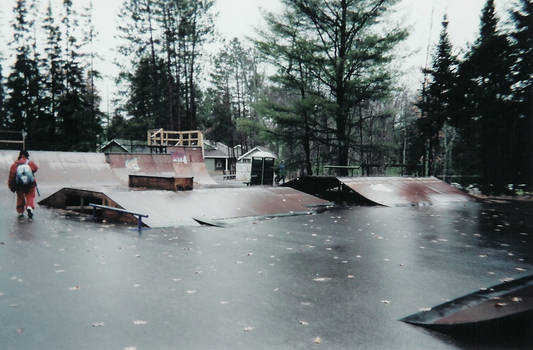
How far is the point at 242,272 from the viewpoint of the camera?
17.6ft

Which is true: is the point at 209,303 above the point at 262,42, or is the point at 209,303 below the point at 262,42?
below

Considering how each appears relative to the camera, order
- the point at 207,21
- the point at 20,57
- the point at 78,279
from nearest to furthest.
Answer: the point at 78,279 → the point at 207,21 → the point at 20,57

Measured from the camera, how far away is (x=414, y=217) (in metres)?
11.2

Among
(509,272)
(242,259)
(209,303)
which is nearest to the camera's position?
(209,303)

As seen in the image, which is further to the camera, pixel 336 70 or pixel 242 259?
pixel 336 70

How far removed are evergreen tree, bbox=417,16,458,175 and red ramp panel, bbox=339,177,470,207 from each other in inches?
203

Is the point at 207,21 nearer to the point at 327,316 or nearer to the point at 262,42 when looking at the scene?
the point at 262,42

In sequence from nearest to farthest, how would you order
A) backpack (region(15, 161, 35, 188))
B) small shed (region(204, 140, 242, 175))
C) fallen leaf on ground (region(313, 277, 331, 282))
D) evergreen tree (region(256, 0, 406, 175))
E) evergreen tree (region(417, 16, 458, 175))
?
fallen leaf on ground (region(313, 277, 331, 282))
backpack (region(15, 161, 35, 188))
evergreen tree (region(417, 16, 458, 175))
evergreen tree (region(256, 0, 406, 175))
small shed (region(204, 140, 242, 175))

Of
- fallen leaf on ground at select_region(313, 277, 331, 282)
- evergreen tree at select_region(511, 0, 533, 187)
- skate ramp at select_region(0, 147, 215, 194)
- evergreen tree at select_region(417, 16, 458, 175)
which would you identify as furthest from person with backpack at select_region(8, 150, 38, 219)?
evergreen tree at select_region(417, 16, 458, 175)

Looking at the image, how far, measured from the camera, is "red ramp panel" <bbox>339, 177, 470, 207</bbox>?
14.7 m

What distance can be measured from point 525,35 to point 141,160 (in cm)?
1910

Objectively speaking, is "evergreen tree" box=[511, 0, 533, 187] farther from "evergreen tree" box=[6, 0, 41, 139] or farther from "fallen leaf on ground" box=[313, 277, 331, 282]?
"evergreen tree" box=[6, 0, 41, 139]

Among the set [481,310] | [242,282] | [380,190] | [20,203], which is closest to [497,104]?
[380,190]

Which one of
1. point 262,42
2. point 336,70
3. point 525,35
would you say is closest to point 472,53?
point 525,35
